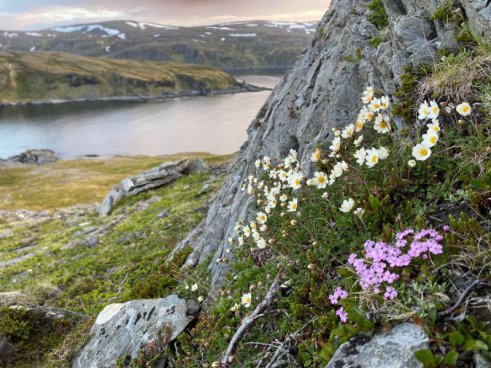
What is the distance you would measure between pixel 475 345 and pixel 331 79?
7.87m

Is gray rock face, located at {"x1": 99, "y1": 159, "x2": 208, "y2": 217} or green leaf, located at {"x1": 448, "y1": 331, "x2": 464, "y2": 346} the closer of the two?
green leaf, located at {"x1": 448, "y1": 331, "x2": 464, "y2": 346}

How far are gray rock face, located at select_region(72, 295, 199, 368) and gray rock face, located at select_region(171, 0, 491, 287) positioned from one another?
1214 millimetres

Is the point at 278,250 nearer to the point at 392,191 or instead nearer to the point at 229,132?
the point at 392,191

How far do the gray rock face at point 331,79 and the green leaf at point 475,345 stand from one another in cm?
501

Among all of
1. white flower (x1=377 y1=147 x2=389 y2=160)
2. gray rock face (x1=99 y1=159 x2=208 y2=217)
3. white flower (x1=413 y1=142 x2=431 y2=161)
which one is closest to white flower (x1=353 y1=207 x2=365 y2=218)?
white flower (x1=377 y1=147 x2=389 y2=160)

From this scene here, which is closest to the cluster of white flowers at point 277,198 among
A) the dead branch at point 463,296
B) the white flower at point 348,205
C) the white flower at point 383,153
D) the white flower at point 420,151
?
the white flower at point 348,205

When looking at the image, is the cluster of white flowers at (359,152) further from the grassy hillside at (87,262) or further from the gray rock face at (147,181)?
the gray rock face at (147,181)

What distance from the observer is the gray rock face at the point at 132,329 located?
711 cm

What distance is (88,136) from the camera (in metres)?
128

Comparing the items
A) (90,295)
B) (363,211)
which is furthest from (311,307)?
(90,295)

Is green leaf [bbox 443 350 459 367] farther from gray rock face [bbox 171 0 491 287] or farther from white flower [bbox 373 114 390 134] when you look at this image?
gray rock face [bbox 171 0 491 287]

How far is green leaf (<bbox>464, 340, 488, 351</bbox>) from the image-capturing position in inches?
117

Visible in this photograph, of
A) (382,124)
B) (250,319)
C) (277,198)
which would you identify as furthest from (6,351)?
(382,124)

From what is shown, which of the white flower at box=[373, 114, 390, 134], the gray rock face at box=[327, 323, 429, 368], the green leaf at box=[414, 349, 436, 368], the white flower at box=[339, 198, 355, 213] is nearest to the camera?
the green leaf at box=[414, 349, 436, 368]
